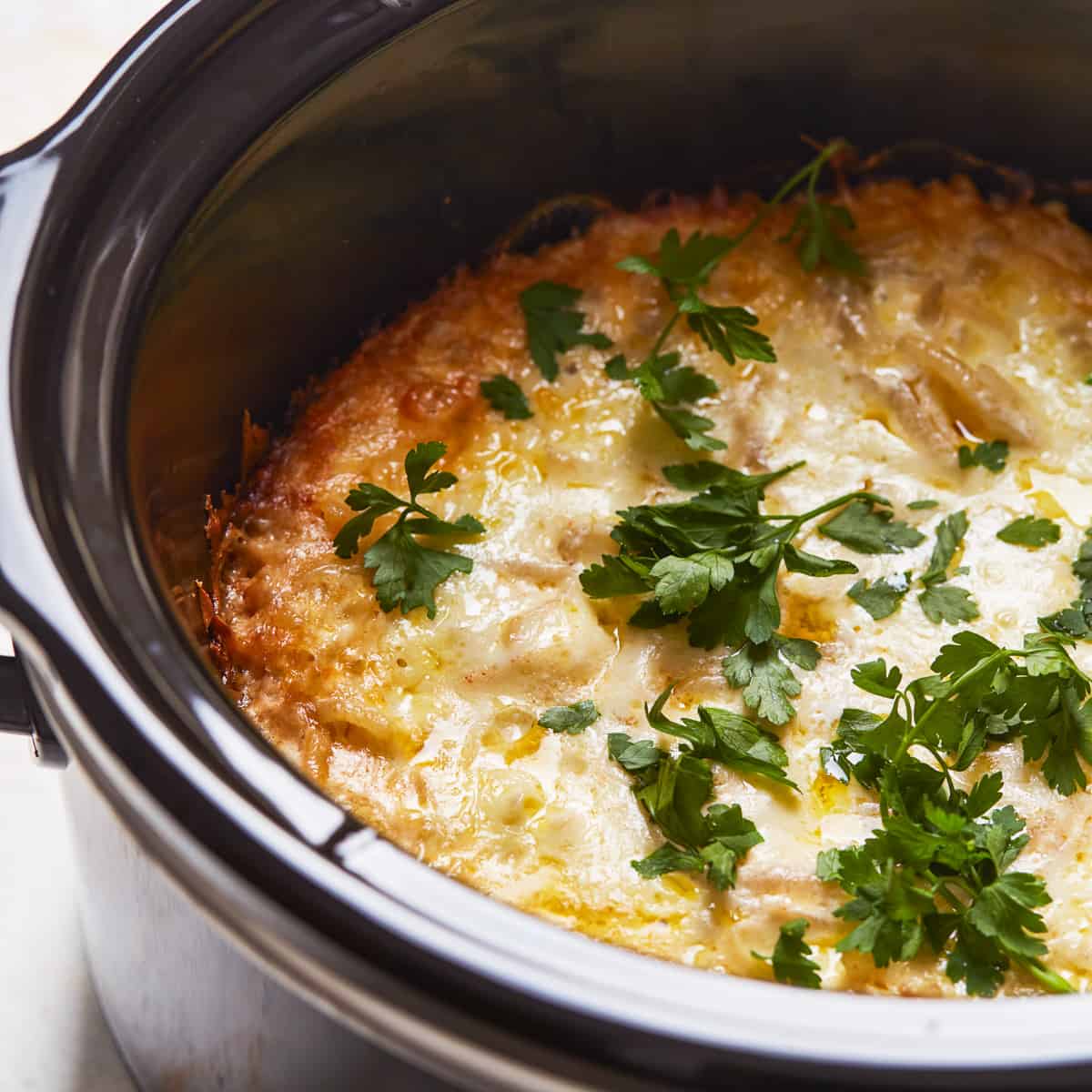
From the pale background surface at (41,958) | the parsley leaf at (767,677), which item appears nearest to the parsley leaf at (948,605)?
the parsley leaf at (767,677)

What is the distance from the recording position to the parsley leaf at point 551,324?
5.26 feet

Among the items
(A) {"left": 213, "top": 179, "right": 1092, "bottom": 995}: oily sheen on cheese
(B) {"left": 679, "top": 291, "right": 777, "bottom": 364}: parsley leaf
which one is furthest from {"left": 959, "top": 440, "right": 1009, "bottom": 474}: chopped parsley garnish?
(B) {"left": 679, "top": 291, "right": 777, "bottom": 364}: parsley leaf

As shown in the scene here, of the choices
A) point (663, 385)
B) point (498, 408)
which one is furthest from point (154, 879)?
point (663, 385)

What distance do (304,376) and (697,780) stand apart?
675 mm

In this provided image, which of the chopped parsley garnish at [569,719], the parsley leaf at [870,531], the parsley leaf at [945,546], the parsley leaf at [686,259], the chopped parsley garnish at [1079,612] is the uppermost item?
the parsley leaf at [686,259]

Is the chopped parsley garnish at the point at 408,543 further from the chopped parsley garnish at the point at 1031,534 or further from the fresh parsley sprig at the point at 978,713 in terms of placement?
the chopped parsley garnish at the point at 1031,534

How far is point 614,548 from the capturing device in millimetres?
1450

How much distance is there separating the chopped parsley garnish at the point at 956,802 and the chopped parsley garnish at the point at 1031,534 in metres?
0.12

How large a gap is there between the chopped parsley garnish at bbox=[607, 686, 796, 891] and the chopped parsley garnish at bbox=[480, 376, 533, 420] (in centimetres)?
38

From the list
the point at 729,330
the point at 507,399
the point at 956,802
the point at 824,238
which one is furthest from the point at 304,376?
the point at 956,802

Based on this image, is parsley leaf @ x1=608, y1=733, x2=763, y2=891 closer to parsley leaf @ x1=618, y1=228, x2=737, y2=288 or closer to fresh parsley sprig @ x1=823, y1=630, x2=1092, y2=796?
fresh parsley sprig @ x1=823, y1=630, x2=1092, y2=796

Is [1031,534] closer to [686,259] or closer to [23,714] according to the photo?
[686,259]

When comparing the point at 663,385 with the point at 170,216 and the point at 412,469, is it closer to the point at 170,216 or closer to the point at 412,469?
the point at 412,469

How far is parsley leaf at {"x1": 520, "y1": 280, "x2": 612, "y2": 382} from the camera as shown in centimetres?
160
